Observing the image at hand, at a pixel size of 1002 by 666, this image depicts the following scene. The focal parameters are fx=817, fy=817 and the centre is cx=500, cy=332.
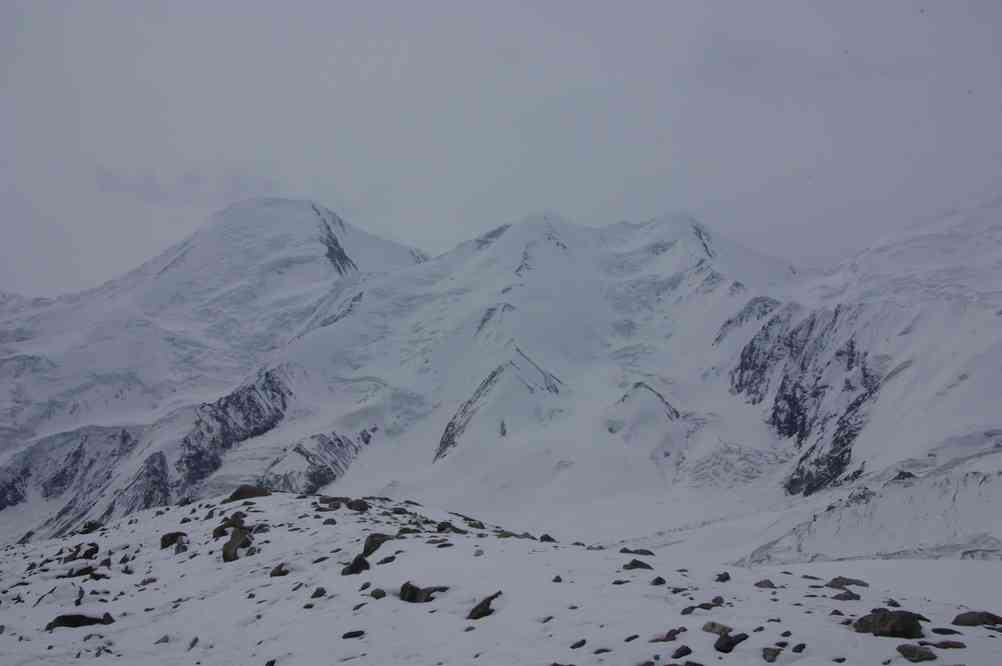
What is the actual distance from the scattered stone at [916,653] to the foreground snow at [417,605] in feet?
0.69

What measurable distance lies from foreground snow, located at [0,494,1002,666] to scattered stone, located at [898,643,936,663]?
21 cm

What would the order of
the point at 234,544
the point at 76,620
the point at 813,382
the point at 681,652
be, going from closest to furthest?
the point at 681,652 < the point at 76,620 < the point at 234,544 < the point at 813,382

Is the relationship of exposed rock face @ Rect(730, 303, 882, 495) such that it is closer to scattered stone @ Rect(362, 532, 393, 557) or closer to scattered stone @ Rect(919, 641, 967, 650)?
scattered stone @ Rect(362, 532, 393, 557)

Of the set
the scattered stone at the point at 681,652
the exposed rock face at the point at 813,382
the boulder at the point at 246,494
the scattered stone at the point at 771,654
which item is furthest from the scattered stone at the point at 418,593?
the exposed rock face at the point at 813,382

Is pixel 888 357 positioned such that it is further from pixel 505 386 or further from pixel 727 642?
pixel 727 642

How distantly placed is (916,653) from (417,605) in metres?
10.6

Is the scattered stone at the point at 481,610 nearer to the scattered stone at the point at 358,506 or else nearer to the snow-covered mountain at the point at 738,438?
the scattered stone at the point at 358,506

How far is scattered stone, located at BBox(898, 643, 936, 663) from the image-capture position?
12.8 m

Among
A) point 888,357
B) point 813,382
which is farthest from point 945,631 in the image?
point 813,382

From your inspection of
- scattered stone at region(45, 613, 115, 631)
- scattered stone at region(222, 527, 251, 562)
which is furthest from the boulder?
scattered stone at region(45, 613, 115, 631)

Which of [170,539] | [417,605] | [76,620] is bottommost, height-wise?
[170,539]

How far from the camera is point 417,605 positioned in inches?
752

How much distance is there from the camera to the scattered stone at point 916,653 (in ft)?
42.0

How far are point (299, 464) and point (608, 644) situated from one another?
548 ft
